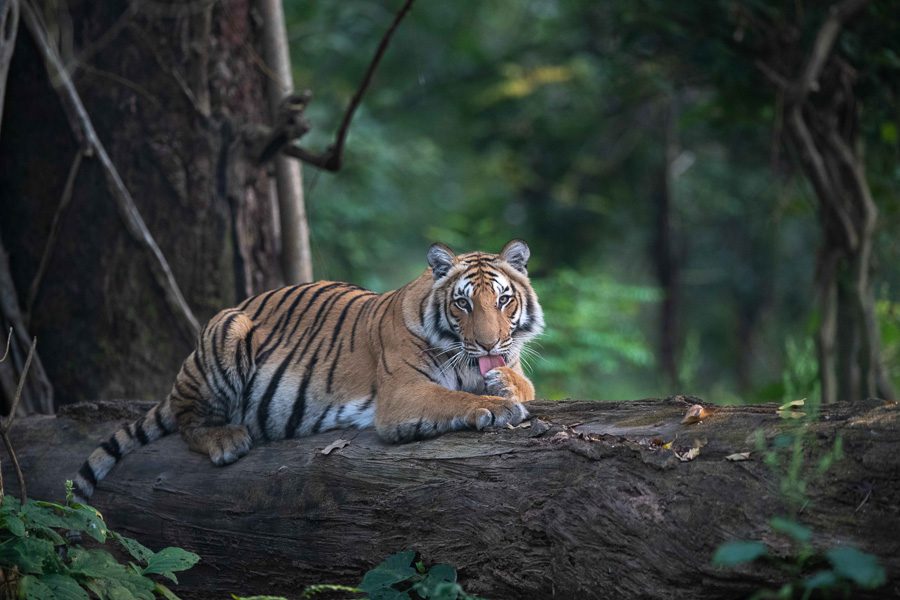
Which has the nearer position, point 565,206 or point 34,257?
point 34,257

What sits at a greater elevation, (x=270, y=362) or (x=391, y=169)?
(x=391, y=169)

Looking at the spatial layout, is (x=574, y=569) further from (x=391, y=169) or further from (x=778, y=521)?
(x=391, y=169)

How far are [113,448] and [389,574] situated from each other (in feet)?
6.60

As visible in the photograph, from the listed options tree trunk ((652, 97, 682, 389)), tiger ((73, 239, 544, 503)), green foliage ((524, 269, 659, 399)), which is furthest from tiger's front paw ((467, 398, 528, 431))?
tree trunk ((652, 97, 682, 389))

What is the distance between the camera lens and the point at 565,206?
47.5 feet

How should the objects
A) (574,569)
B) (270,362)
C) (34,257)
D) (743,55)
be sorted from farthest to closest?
(743,55) → (34,257) → (270,362) → (574,569)

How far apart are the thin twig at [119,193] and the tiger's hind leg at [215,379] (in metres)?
0.73

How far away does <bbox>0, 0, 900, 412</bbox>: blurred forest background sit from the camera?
6402 millimetres

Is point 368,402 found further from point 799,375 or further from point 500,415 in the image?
point 799,375

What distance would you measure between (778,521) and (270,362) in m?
3.42

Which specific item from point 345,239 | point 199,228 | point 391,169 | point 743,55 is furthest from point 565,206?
point 199,228

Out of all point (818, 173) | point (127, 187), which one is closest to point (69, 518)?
point (127, 187)

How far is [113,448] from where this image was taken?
512 cm

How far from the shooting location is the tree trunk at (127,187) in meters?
6.29
